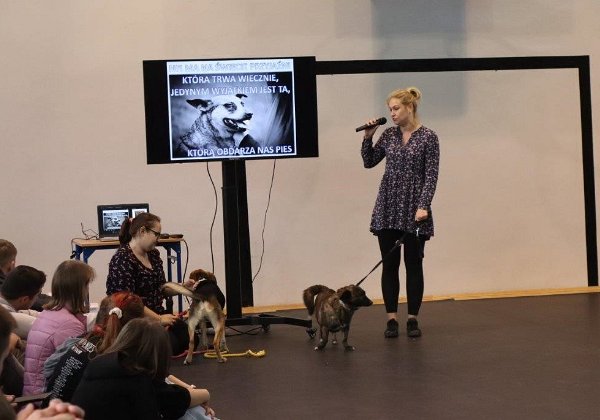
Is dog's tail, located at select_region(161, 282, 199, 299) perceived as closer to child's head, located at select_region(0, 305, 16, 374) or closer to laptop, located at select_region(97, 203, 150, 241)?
laptop, located at select_region(97, 203, 150, 241)

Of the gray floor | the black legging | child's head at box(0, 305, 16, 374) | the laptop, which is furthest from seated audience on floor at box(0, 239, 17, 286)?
child's head at box(0, 305, 16, 374)

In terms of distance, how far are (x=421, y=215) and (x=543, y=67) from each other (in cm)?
288

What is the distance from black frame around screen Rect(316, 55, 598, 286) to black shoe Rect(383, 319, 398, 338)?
246cm

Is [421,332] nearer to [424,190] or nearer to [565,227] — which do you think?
[424,190]

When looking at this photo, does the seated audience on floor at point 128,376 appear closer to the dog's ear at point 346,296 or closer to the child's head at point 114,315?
the child's head at point 114,315

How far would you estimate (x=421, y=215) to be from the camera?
558 centimetres

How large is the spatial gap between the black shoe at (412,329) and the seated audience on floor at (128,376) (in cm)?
307

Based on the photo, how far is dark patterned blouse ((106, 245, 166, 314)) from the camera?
511 cm

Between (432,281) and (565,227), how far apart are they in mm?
1212

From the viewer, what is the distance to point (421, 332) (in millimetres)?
5910

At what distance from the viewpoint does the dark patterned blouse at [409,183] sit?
5.77 metres

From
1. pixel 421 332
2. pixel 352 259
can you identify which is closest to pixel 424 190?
pixel 421 332

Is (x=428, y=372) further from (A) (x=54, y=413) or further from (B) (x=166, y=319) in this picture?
(A) (x=54, y=413)

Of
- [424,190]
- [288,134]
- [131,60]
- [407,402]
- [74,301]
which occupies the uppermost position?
[131,60]
